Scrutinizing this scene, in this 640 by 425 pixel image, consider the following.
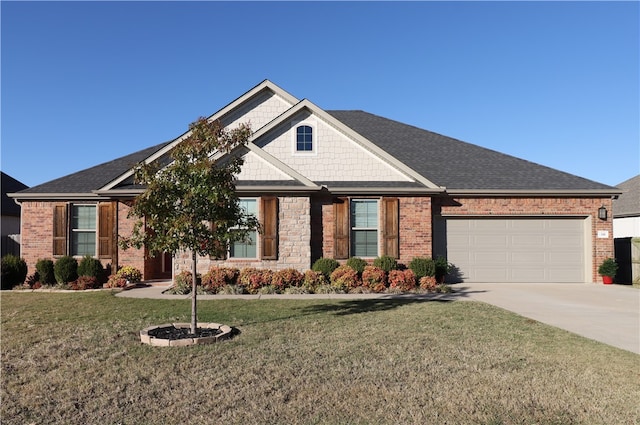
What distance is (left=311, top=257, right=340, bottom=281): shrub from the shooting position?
13.8 metres

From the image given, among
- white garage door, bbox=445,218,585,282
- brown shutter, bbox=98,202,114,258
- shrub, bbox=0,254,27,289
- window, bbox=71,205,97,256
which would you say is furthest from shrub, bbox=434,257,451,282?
shrub, bbox=0,254,27,289

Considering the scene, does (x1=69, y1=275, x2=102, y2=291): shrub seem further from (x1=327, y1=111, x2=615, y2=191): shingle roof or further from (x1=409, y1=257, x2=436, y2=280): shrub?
(x1=327, y1=111, x2=615, y2=191): shingle roof

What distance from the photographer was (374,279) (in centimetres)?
1322

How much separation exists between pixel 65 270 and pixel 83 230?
1617mm

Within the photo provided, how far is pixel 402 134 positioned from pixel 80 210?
13562 mm

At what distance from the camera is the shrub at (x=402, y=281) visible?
13172 mm

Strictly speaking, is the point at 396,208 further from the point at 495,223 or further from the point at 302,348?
the point at 302,348

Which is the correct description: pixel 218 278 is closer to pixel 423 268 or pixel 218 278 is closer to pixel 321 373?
pixel 423 268

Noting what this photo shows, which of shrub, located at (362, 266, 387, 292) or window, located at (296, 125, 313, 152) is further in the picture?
window, located at (296, 125, 313, 152)

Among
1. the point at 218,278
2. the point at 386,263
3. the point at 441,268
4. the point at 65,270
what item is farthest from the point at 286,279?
the point at 65,270

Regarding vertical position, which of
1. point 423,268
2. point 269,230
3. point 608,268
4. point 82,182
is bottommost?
point 608,268

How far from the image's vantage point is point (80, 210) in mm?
15359

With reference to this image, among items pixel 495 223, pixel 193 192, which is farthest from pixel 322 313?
pixel 495 223

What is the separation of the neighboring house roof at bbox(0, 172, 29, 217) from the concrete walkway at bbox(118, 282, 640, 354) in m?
15.3
